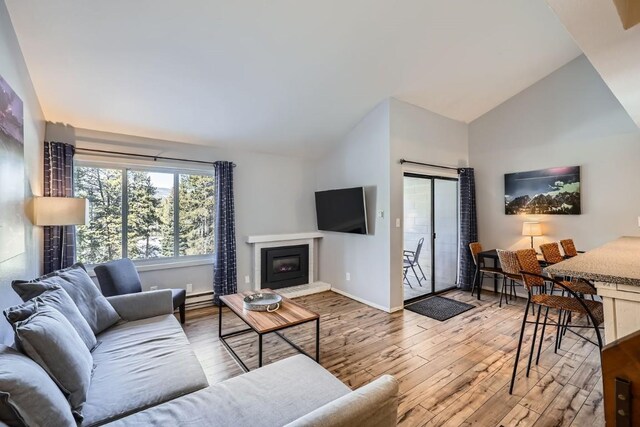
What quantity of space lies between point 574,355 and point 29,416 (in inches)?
151

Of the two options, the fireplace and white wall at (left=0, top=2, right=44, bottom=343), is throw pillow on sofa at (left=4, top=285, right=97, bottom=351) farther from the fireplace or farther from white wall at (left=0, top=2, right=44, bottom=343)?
the fireplace

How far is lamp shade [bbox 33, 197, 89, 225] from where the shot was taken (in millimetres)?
2543

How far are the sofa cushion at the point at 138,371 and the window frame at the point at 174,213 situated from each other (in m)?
1.69

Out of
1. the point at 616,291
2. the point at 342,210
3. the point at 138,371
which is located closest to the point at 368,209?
the point at 342,210

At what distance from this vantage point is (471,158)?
511 cm

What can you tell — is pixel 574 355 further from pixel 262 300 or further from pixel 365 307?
pixel 262 300

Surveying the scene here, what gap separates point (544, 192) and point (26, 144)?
617 cm

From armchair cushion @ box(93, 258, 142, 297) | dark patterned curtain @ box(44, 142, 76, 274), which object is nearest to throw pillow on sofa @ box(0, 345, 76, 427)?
armchair cushion @ box(93, 258, 142, 297)

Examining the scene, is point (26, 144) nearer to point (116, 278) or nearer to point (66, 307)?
point (116, 278)

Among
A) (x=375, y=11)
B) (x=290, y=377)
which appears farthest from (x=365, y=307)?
(x=375, y=11)

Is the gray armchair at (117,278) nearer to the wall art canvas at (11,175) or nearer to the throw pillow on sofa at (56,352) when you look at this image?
the wall art canvas at (11,175)

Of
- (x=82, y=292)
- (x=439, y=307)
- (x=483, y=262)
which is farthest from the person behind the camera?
(x=483, y=262)

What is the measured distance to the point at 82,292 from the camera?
7.04 feet

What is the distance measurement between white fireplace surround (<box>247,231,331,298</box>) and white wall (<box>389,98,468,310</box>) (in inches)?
59.4
